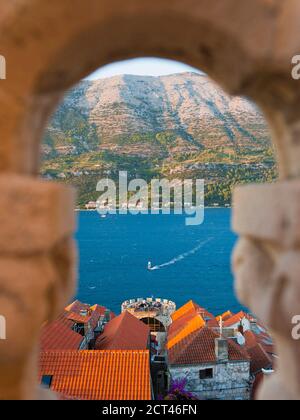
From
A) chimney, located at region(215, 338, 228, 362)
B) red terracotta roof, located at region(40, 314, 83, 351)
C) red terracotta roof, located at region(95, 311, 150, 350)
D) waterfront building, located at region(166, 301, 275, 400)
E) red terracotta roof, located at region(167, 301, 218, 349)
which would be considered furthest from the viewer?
red terracotta roof, located at region(167, 301, 218, 349)

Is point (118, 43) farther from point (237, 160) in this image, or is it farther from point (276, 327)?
point (237, 160)

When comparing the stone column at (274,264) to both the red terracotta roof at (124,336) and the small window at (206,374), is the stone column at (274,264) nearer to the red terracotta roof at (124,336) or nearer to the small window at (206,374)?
the small window at (206,374)

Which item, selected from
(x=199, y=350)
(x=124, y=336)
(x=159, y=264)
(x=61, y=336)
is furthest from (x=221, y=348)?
(x=159, y=264)

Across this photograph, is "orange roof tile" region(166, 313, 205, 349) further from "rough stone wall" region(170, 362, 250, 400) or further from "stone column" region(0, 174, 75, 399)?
"stone column" region(0, 174, 75, 399)

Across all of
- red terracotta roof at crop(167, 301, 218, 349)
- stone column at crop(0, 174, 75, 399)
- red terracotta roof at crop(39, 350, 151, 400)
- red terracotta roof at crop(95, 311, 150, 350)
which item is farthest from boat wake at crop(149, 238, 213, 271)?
stone column at crop(0, 174, 75, 399)
